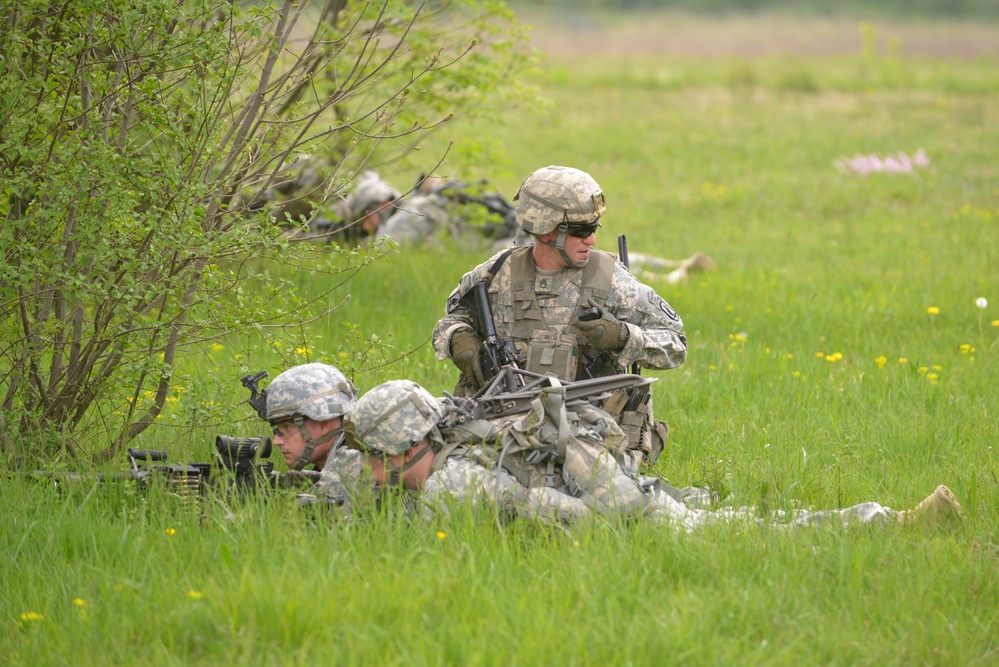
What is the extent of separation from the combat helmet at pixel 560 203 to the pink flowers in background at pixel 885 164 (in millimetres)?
11997

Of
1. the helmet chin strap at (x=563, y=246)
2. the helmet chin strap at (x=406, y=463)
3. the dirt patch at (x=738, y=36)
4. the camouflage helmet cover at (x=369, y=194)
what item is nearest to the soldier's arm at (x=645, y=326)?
the helmet chin strap at (x=563, y=246)

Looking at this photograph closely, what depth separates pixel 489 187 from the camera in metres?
10.9

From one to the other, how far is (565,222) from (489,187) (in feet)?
18.0

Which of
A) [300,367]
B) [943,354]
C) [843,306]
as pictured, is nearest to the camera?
[300,367]

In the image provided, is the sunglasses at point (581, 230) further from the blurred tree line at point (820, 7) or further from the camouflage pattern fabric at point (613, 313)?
the blurred tree line at point (820, 7)

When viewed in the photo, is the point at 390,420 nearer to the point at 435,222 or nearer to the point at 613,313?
the point at 613,313

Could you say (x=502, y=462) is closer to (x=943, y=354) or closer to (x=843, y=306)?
(x=943, y=354)

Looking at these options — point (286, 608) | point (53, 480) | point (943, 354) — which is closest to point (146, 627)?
point (286, 608)

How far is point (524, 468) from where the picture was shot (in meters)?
4.85

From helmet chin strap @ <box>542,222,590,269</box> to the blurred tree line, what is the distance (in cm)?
4837

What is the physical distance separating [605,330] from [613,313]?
0.89 feet

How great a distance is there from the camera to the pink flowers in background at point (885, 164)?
16344 millimetres

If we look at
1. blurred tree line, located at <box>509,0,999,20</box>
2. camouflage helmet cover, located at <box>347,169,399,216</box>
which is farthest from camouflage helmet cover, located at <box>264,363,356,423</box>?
blurred tree line, located at <box>509,0,999,20</box>

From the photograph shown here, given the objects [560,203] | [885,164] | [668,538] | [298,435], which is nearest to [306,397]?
[298,435]
